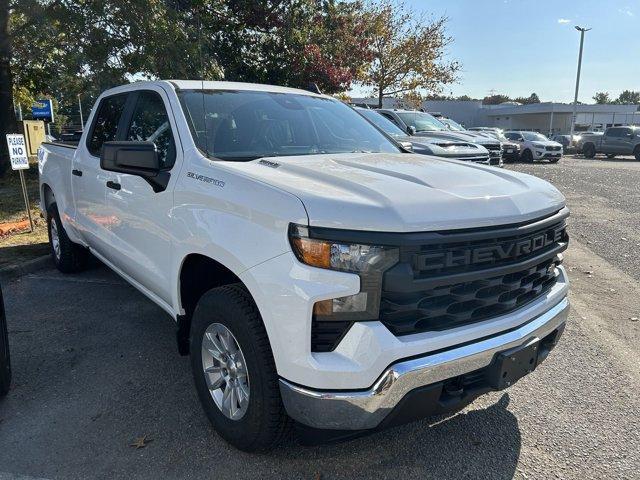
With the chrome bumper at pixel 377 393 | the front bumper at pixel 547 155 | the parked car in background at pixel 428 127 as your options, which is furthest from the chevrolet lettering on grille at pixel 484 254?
the front bumper at pixel 547 155

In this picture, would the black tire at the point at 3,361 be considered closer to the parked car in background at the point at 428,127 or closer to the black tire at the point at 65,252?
the black tire at the point at 65,252

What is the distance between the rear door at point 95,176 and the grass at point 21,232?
6.29 feet

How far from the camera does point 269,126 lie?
351 cm

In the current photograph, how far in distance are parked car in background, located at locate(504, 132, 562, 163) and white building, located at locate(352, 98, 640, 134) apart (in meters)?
32.5

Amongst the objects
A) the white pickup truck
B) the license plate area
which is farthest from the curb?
the license plate area

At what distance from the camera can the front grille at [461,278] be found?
2.15 metres

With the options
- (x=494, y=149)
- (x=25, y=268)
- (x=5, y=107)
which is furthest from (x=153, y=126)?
(x=5, y=107)

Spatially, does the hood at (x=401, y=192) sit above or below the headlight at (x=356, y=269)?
above

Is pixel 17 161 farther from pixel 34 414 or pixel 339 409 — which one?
pixel 339 409

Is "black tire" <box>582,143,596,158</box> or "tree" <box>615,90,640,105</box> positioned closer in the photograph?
"black tire" <box>582,143,596,158</box>

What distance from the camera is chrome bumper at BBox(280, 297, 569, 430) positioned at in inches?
83.4

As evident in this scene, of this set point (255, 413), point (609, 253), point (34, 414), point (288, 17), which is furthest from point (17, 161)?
point (288, 17)

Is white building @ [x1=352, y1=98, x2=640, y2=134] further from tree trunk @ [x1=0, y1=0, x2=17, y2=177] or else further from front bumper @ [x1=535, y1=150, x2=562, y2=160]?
tree trunk @ [x1=0, y1=0, x2=17, y2=177]

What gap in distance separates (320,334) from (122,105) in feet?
9.84
